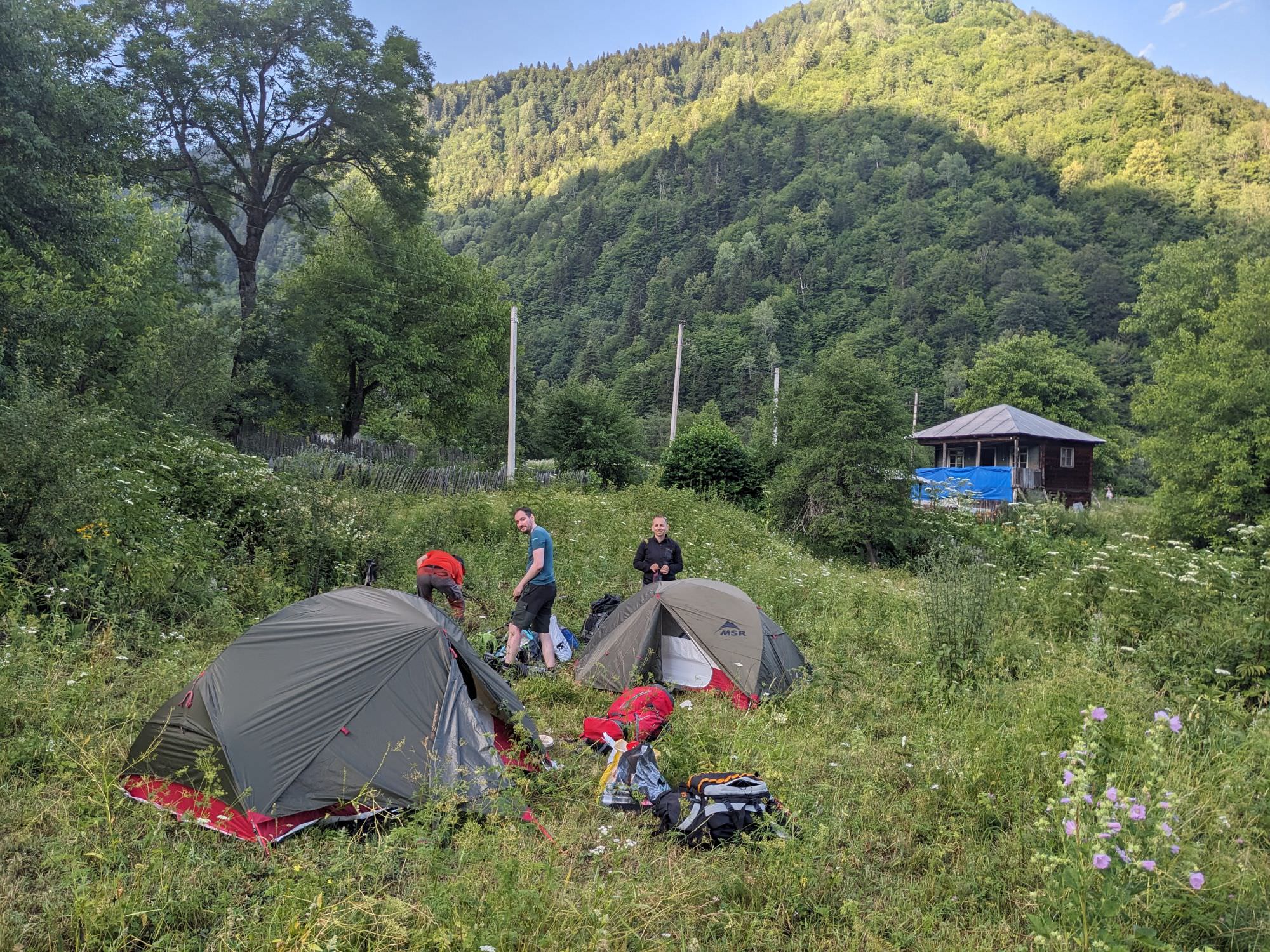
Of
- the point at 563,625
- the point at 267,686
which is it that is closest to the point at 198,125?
the point at 563,625

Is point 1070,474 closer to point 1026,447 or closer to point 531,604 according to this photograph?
point 1026,447

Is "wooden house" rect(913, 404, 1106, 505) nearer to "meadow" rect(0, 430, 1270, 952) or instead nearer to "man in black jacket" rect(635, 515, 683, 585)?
"meadow" rect(0, 430, 1270, 952)

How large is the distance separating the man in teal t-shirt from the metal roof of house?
2896 centimetres

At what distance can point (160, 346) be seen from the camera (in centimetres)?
1517

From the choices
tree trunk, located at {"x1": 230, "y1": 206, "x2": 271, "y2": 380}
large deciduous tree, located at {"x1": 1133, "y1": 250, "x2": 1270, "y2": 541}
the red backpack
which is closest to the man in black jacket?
the red backpack

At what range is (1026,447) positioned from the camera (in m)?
33.9

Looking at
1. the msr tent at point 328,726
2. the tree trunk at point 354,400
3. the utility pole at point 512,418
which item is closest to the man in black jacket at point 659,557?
the msr tent at point 328,726

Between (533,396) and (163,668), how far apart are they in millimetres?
30399

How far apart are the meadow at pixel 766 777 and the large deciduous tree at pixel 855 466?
8.02m

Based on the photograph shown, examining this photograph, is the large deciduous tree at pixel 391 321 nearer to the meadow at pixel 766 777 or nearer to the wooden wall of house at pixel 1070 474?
the meadow at pixel 766 777

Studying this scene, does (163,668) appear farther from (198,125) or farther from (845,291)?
(845,291)

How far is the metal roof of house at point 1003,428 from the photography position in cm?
3250

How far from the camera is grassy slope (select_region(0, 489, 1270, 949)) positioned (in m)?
3.06

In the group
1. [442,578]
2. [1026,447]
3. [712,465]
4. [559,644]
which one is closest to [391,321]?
[712,465]
